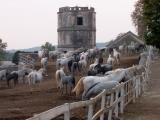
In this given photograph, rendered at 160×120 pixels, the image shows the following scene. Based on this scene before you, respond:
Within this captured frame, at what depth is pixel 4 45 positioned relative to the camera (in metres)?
90.1

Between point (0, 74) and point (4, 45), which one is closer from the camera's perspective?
point (0, 74)

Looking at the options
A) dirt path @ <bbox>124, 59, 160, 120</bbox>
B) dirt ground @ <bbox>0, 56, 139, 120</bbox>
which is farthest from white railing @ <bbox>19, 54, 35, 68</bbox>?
dirt path @ <bbox>124, 59, 160, 120</bbox>

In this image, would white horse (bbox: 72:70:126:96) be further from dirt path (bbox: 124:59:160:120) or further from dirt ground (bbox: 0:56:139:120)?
dirt path (bbox: 124:59:160:120)

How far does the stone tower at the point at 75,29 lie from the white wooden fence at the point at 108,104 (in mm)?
57165

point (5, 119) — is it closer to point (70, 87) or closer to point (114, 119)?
point (114, 119)

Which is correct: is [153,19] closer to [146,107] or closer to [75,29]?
[146,107]

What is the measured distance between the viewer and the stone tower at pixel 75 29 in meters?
80.7

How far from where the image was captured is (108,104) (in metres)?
15.2

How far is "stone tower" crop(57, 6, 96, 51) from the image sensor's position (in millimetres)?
80688

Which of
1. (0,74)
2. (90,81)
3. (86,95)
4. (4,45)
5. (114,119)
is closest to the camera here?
(114,119)

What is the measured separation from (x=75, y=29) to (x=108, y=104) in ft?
217

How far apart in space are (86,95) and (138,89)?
6.40 m

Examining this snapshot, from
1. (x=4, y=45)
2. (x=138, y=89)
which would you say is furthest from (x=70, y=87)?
(x=4, y=45)

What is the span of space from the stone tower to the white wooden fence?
57165mm
